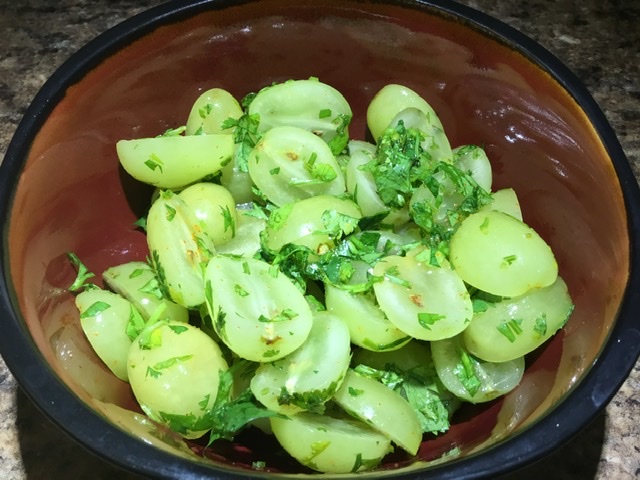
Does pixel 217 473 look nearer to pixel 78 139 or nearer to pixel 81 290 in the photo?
pixel 81 290

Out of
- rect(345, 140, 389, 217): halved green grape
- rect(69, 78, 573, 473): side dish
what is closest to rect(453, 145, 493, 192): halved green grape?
rect(69, 78, 573, 473): side dish

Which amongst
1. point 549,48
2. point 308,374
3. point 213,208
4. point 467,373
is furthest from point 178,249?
point 549,48

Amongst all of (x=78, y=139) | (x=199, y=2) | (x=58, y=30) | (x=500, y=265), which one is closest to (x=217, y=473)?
(x=500, y=265)

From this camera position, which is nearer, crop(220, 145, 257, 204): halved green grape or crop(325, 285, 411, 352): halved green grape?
crop(325, 285, 411, 352): halved green grape

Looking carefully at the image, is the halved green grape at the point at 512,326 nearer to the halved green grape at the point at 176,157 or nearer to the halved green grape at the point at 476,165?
the halved green grape at the point at 476,165

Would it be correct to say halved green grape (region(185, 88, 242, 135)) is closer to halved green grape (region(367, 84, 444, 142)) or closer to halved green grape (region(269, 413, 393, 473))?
halved green grape (region(367, 84, 444, 142))

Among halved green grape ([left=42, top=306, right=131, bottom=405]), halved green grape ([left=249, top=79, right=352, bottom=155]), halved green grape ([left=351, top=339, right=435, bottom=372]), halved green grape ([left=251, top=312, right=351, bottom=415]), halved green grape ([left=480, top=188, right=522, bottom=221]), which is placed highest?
halved green grape ([left=249, top=79, right=352, bottom=155])
